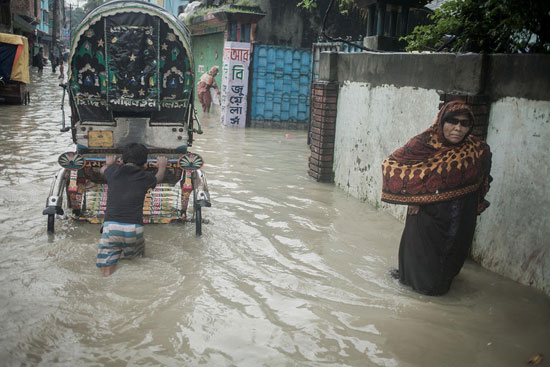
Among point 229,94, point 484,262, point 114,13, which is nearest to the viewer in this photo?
point 484,262

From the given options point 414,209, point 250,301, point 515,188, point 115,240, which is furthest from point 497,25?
point 115,240

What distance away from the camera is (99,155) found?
245 inches

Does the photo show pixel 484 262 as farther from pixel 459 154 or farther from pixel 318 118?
pixel 318 118

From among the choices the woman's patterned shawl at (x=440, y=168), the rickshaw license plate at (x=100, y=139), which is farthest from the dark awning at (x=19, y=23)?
the woman's patterned shawl at (x=440, y=168)

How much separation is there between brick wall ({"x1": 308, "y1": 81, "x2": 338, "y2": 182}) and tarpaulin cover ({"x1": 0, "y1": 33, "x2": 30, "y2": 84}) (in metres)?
12.5

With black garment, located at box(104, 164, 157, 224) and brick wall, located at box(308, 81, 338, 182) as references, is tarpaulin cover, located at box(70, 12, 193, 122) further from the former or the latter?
brick wall, located at box(308, 81, 338, 182)

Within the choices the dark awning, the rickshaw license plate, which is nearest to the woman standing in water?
the rickshaw license plate

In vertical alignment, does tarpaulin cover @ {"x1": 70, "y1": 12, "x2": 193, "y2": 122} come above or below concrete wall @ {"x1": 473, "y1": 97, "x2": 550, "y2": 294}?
above

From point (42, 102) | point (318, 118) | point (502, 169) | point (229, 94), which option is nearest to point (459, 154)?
point (502, 169)

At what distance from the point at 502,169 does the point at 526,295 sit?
1.21 m

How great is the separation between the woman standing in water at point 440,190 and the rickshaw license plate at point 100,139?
328 cm

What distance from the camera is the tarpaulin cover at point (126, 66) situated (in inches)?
241

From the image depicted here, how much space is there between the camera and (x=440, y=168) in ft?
15.0

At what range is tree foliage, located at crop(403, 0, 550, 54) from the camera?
5.18m
